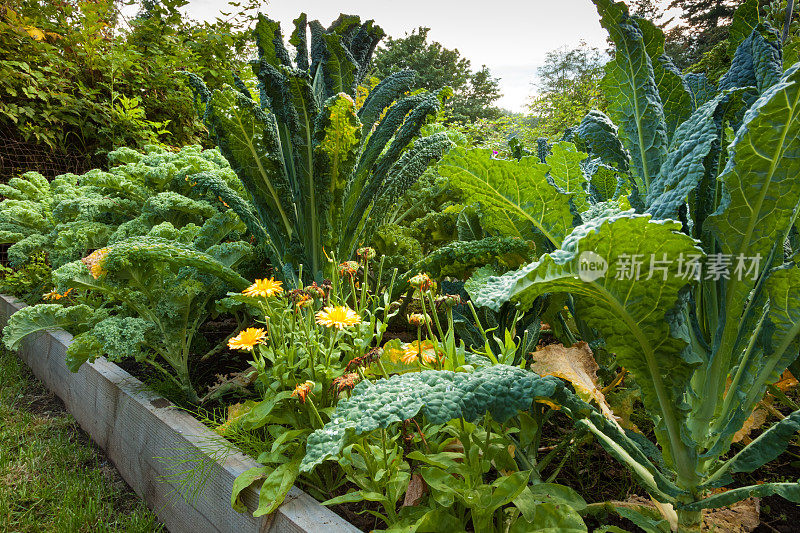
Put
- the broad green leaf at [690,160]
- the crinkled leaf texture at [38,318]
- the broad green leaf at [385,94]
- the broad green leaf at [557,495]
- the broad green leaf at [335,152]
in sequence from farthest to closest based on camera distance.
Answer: the broad green leaf at [385,94]
the crinkled leaf texture at [38,318]
the broad green leaf at [335,152]
the broad green leaf at [557,495]
the broad green leaf at [690,160]

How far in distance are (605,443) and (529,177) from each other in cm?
55

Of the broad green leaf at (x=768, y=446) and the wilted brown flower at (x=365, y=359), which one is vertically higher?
the broad green leaf at (x=768, y=446)

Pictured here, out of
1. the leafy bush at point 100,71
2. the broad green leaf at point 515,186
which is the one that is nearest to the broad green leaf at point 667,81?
the broad green leaf at point 515,186

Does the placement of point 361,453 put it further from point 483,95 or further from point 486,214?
point 483,95

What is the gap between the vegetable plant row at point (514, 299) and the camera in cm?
67

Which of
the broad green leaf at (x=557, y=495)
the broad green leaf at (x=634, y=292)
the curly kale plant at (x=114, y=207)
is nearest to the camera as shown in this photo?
the broad green leaf at (x=634, y=292)

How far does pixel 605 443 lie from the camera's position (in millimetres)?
791

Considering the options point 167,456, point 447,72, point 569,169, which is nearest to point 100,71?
point 167,456

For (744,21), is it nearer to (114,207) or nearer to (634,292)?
(634,292)

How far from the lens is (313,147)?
5.37ft

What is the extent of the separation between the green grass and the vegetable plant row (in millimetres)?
354

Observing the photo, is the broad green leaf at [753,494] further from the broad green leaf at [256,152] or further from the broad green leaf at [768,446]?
the broad green leaf at [256,152]

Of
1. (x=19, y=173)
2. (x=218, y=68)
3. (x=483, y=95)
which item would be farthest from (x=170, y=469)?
(x=483, y=95)

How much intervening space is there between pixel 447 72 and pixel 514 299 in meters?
20.5
